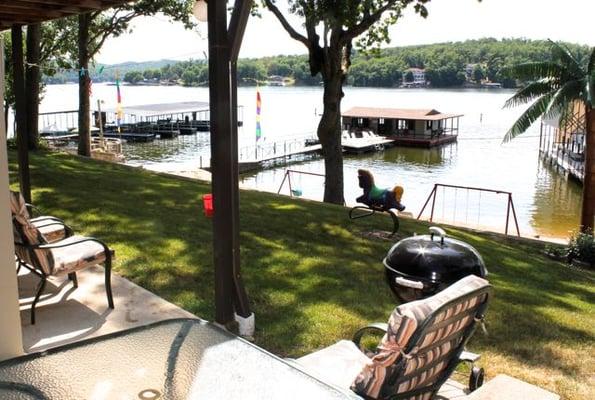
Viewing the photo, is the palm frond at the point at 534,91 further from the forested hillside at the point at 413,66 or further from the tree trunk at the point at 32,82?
the forested hillside at the point at 413,66

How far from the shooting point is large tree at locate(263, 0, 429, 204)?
12.4 meters

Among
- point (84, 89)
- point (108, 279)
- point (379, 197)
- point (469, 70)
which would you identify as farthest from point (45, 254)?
point (469, 70)

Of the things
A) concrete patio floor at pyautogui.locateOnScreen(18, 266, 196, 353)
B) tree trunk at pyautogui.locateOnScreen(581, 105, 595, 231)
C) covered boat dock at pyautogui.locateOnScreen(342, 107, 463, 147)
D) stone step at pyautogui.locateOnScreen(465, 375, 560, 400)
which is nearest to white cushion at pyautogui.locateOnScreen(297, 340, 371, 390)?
stone step at pyautogui.locateOnScreen(465, 375, 560, 400)

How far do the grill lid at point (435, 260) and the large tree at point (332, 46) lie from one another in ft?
30.3

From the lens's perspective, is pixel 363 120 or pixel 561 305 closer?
pixel 561 305

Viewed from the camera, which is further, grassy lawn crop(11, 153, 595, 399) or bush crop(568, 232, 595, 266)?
bush crop(568, 232, 595, 266)

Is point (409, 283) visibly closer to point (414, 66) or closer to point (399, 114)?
point (399, 114)

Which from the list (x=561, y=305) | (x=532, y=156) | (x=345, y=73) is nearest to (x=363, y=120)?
(x=532, y=156)

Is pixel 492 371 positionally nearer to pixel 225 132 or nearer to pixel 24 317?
pixel 225 132

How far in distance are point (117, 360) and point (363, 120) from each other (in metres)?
51.1

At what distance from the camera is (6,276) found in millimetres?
2510

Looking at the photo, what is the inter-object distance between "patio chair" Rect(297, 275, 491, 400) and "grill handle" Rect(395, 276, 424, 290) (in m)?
0.62

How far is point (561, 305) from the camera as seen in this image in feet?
19.9

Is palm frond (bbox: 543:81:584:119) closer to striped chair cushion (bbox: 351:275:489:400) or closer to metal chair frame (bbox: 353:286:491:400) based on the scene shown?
metal chair frame (bbox: 353:286:491:400)
